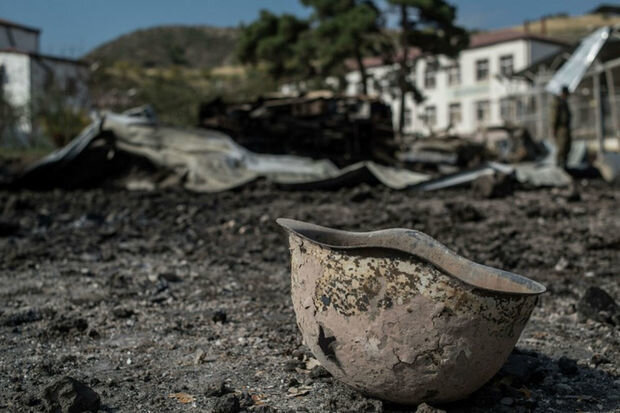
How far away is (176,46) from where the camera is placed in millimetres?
92438

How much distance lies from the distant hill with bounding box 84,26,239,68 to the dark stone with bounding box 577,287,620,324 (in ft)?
283

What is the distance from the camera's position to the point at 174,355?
3102mm

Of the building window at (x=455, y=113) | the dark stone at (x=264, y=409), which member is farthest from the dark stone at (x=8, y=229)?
the building window at (x=455, y=113)

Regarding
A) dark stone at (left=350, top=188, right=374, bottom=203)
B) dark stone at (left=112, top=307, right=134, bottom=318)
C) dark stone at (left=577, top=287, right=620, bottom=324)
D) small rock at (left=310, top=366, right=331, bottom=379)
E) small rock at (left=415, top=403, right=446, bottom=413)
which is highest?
dark stone at (left=350, top=188, right=374, bottom=203)

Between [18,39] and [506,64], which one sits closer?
[18,39]

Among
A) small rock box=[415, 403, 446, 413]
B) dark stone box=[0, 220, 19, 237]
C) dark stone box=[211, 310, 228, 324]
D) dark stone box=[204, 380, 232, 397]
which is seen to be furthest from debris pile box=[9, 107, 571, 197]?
small rock box=[415, 403, 446, 413]

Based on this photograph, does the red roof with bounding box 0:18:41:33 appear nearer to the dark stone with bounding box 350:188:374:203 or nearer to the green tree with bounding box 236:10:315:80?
the green tree with bounding box 236:10:315:80

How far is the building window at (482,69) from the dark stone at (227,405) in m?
39.4

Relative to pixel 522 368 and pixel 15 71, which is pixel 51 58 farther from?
pixel 522 368

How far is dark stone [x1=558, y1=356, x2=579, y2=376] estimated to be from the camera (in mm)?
2836

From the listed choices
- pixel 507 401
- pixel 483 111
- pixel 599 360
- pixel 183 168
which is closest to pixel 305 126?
pixel 183 168

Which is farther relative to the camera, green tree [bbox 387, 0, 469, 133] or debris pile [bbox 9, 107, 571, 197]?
green tree [bbox 387, 0, 469, 133]

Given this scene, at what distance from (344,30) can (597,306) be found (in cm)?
2291

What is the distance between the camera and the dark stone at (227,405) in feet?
7.70
